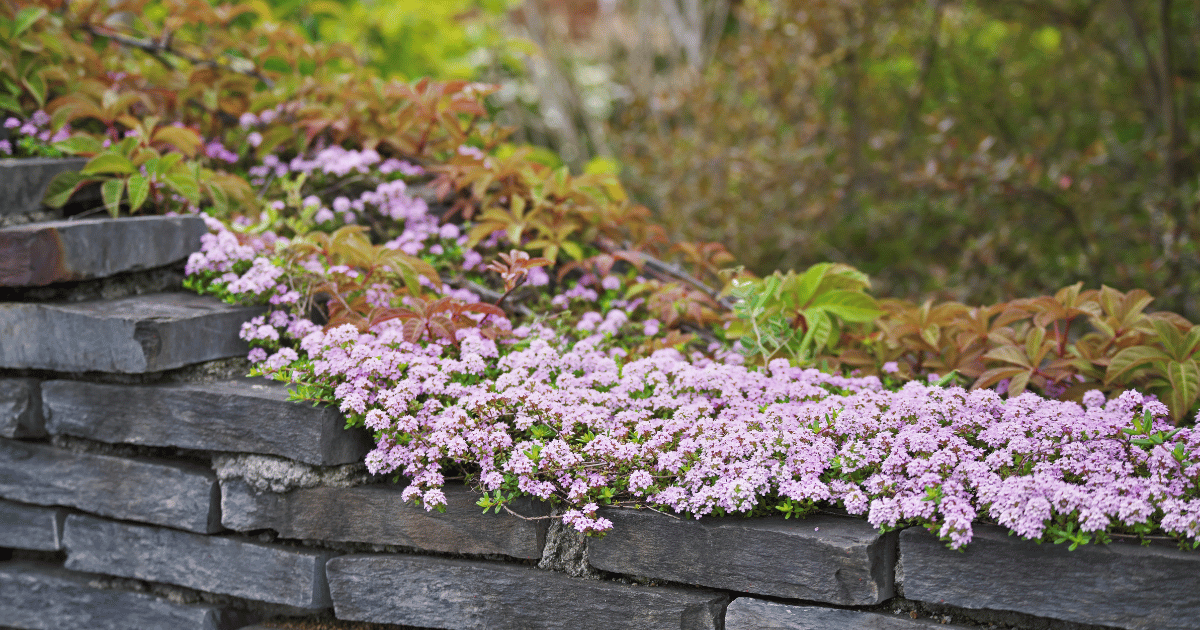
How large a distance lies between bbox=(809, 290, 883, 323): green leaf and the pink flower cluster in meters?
0.23

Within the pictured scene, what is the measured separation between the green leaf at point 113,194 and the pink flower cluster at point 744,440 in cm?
72

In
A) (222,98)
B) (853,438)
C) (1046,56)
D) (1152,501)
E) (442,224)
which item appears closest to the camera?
(1152,501)

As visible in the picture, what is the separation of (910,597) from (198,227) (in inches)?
70.8

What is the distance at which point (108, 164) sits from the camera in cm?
220

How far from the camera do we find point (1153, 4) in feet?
13.4

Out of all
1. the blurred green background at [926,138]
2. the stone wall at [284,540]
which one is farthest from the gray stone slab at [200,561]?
the blurred green background at [926,138]

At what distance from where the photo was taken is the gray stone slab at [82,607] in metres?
1.88

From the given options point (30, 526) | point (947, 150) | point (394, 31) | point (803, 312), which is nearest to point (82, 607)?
point (30, 526)

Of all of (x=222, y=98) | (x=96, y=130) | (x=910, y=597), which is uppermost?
(x=222, y=98)

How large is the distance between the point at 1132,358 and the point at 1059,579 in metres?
0.64

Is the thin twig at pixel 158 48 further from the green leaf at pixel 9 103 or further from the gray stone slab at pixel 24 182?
the gray stone slab at pixel 24 182

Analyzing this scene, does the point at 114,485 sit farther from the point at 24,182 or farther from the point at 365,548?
the point at 24,182

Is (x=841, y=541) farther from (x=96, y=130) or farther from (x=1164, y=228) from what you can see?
(x=96, y=130)

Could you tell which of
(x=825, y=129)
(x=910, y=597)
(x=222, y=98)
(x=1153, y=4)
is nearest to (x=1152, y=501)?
(x=910, y=597)
